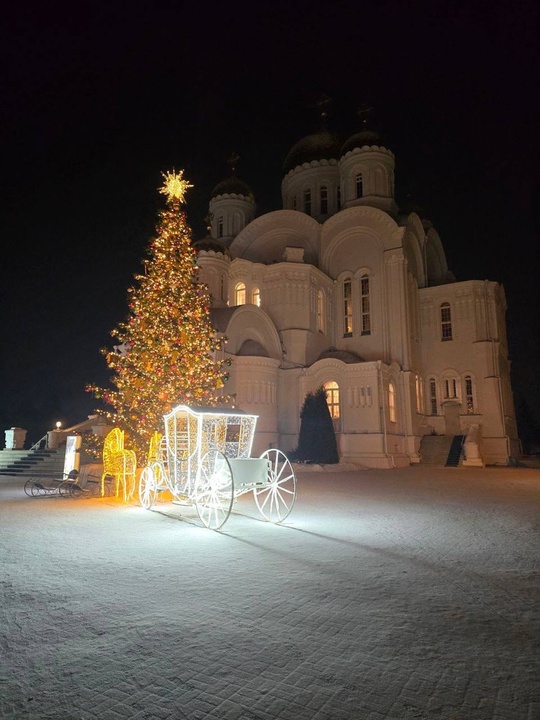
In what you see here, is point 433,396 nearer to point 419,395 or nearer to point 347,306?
point 419,395

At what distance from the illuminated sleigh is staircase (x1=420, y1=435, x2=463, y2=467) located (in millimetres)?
18542

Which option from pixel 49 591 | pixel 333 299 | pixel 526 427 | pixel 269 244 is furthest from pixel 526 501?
pixel 526 427

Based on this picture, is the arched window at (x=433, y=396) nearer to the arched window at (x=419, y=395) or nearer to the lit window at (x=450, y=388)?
the lit window at (x=450, y=388)

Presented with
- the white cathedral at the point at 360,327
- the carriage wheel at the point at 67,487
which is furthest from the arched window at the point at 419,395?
the carriage wheel at the point at 67,487

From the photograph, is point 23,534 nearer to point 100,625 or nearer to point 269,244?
point 100,625

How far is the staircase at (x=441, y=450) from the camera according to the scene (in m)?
26.4

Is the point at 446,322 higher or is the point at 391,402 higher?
the point at 446,322

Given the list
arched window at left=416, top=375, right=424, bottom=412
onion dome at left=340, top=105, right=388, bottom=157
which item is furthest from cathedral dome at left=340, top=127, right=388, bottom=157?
arched window at left=416, top=375, right=424, bottom=412

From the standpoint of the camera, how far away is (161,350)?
15.4 meters

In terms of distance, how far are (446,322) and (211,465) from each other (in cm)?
2556

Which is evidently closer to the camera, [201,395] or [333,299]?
[201,395]

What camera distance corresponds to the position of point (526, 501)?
11.5 metres

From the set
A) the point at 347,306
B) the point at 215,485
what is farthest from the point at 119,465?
the point at 347,306

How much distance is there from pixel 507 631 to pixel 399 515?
573 cm
